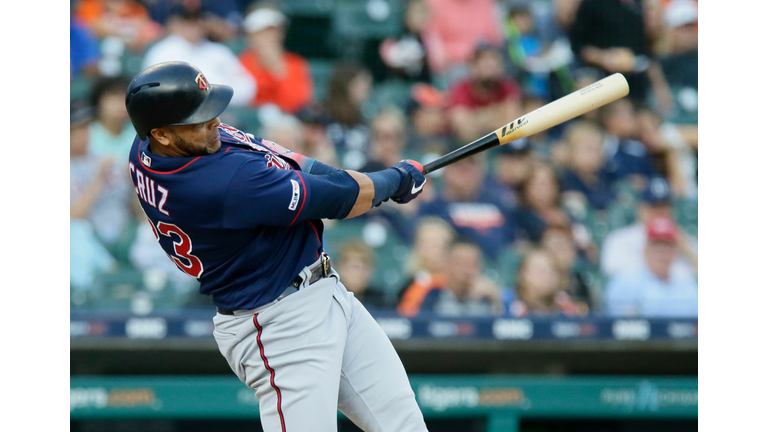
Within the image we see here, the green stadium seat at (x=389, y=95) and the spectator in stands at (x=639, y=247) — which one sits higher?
the green stadium seat at (x=389, y=95)

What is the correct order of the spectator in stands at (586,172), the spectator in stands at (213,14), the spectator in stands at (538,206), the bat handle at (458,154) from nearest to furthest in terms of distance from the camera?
1. the bat handle at (458,154)
2. the spectator in stands at (538,206)
3. the spectator in stands at (586,172)
4. the spectator in stands at (213,14)

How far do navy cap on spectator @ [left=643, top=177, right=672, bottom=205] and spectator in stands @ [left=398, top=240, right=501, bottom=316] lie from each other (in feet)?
4.51

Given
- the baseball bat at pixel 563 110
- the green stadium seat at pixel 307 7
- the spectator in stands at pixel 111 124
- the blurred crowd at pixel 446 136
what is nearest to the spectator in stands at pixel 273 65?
the blurred crowd at pixel 446 136

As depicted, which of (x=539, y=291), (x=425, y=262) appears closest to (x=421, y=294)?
(x=425, y=262)

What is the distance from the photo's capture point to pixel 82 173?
185 inches

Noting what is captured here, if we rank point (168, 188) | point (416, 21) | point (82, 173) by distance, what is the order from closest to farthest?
point (168, 188) < point (82, 173) < point (416, 21)

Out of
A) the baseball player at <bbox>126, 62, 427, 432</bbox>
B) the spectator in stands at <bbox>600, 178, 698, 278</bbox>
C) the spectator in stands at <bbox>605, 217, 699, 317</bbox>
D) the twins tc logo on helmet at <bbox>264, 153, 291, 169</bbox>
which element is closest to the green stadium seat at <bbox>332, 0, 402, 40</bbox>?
the spectator in stands at <bbox>600, 178, 698, 278</bbox>

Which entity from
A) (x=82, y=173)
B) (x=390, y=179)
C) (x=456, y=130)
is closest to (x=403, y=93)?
(x=456, y=130)

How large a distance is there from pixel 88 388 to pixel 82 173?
4.16ft

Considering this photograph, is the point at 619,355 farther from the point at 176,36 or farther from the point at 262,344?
the point at 176,36

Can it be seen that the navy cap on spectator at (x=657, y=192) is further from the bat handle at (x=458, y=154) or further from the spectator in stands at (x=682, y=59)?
the bat handle at (x=458, y=154)

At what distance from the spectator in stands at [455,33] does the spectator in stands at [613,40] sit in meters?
0.65

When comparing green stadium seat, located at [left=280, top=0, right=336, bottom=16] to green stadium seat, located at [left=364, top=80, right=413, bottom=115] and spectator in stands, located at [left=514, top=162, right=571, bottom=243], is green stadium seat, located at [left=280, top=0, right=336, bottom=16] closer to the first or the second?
green stadium seat, located at [left=364, top=80, right=413, bottom=115]

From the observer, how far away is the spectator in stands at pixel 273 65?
5391 mm
